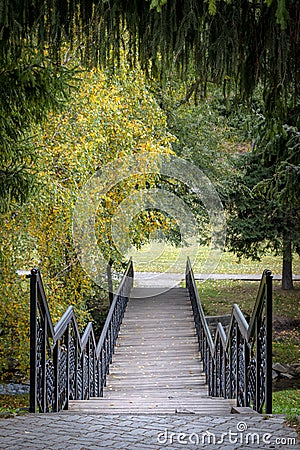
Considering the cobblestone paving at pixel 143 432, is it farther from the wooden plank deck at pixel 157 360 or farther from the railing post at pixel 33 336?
the wooden plank deck at pixel 157 360

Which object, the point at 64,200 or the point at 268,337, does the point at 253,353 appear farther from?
the point at 64,200

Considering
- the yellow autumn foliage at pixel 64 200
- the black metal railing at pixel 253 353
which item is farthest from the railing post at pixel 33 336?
the yellow autumn foliage at pixel 64 200

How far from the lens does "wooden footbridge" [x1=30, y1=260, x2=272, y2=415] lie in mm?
4949

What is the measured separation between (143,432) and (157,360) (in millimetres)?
7902

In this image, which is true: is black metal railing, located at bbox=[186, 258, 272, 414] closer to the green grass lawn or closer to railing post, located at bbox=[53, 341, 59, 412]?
railing post, located at bbox=[53, 341, 59, 412]

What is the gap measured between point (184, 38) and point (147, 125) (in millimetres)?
9415

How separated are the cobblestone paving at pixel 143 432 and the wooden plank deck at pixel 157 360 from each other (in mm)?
1289

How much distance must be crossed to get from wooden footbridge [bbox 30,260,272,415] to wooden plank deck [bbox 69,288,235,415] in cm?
2

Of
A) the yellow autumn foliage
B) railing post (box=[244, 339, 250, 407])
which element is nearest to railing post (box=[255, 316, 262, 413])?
railing post (box=[244, 339, 250, 407])

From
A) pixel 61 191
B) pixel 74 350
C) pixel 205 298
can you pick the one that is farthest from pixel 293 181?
pixel 205 298

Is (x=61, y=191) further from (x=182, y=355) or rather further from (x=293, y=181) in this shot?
(x=182, y=355)

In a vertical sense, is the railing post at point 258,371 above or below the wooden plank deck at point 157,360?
above

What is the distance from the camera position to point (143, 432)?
13.4 ft

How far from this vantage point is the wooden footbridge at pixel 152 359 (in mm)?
4949
